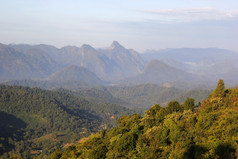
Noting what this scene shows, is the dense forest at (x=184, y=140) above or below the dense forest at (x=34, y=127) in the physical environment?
above

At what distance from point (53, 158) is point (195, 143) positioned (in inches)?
1511

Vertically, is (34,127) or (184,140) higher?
(184,140)

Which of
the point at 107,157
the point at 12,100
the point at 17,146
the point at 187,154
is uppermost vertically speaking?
the point at 187,154

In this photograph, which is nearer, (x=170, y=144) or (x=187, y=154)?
(x=187, y=154)

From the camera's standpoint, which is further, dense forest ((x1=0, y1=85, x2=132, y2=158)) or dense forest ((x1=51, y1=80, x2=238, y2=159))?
dense forest ((x1=0, y1=85, x2=132, y2=158))

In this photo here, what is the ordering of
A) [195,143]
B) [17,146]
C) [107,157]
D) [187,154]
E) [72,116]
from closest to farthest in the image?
1. [187,154]
2. [195,143]
3. [107,157]
4. [17,146]
5. [72,116]

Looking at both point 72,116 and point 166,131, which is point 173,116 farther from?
point 72,116

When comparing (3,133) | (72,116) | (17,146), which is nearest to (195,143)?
(17,146)

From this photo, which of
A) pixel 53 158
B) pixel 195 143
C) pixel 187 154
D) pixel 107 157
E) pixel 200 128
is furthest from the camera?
pixel 53 158

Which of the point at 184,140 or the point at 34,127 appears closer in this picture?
the point at 184,140

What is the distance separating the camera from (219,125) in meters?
49.9

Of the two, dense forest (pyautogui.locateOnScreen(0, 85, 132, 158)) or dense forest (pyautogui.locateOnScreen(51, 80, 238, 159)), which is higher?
dense forest (pyautogui.locateOnScreen(51, 80, 238, 159))

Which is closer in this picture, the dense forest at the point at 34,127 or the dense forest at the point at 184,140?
the dense forest at the point at 184,140

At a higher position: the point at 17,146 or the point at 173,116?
the point at 173,116
